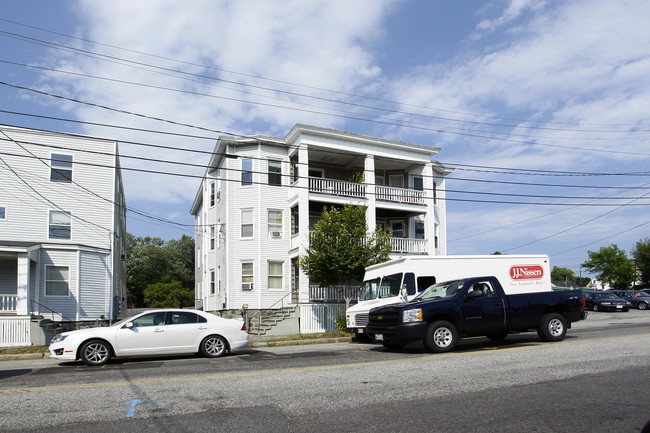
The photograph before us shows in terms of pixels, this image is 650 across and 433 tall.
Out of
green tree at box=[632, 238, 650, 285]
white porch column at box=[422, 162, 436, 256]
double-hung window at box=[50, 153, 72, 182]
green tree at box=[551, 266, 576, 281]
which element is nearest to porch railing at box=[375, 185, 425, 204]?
white porch column at box=[422, 162, 436, 256]

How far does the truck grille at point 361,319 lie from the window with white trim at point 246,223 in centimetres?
1130

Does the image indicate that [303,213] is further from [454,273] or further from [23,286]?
[23,286]

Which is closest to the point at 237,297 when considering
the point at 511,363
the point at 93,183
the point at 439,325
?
the point at 93,183

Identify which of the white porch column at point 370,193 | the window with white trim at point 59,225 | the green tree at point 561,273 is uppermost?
the white porch column at point 370,193

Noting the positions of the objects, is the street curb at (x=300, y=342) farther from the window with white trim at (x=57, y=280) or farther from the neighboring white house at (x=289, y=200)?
the window with white trim at (x=57, y=280)

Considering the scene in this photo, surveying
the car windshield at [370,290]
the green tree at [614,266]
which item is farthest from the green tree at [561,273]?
the car windshield at [370,290]

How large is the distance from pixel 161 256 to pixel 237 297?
41.7m

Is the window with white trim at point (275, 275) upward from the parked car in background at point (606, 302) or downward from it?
upward

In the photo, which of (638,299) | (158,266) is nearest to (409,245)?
(638,299)

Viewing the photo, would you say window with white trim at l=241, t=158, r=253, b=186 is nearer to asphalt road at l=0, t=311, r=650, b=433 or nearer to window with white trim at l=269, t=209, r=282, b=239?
window with white trim at l=269, t=209, r=282, b=239

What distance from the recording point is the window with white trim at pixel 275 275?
1062 inches

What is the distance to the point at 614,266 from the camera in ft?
179

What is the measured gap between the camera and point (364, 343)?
17422 mm

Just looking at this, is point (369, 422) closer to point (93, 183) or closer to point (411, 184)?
point (93, 183)
